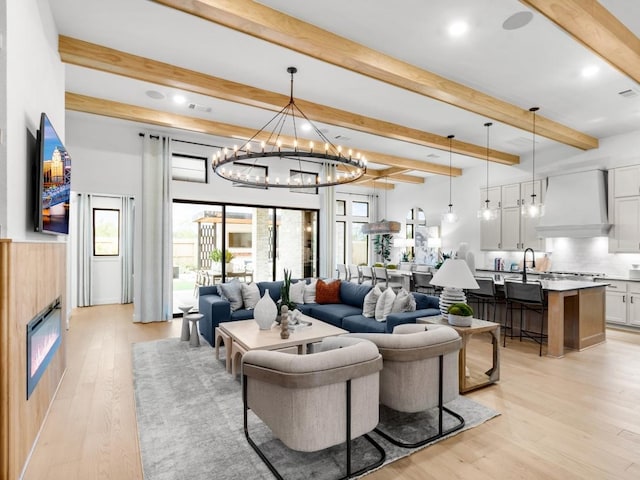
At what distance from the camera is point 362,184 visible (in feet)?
36.8

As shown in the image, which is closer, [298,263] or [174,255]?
[174,255]

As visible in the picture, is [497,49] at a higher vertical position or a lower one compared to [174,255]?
higher

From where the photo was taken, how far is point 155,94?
4.89m

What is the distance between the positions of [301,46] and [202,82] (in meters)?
1.59

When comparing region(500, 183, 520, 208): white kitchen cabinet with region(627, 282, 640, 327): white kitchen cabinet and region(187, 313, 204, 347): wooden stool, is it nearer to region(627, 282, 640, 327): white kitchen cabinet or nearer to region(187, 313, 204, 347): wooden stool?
region(627, 282, 640, 327): white kitchen cabinet

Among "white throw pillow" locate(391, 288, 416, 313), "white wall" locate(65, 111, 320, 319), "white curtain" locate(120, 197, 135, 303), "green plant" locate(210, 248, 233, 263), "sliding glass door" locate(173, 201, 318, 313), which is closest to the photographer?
"white throw pillow" locate(391, 288, 416, 313)

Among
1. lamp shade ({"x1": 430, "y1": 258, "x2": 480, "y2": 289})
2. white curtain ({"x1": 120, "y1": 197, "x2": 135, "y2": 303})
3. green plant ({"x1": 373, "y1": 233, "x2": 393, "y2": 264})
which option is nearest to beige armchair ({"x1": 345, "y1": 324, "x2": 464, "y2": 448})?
lamp shade ({"x1": 430, "y1": 258, "x2": 480, "y2": 289})

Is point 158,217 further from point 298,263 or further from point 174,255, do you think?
point 298,263

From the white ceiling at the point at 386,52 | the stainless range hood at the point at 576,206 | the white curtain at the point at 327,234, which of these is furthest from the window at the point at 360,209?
the white ceiling at the point at 386,52

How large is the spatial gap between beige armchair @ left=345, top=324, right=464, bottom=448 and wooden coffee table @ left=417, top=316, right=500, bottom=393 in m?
0.79

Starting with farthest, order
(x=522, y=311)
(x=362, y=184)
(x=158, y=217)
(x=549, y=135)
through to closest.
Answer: (x=362, y=184) → (x=158, y=217) → (x=549, y=135) → (x=522, y=311)

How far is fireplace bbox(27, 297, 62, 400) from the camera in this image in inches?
93.9

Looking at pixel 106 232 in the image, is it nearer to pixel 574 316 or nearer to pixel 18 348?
pixel 18 348

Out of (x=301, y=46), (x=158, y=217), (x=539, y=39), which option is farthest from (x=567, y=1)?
(x=158, y=217)
